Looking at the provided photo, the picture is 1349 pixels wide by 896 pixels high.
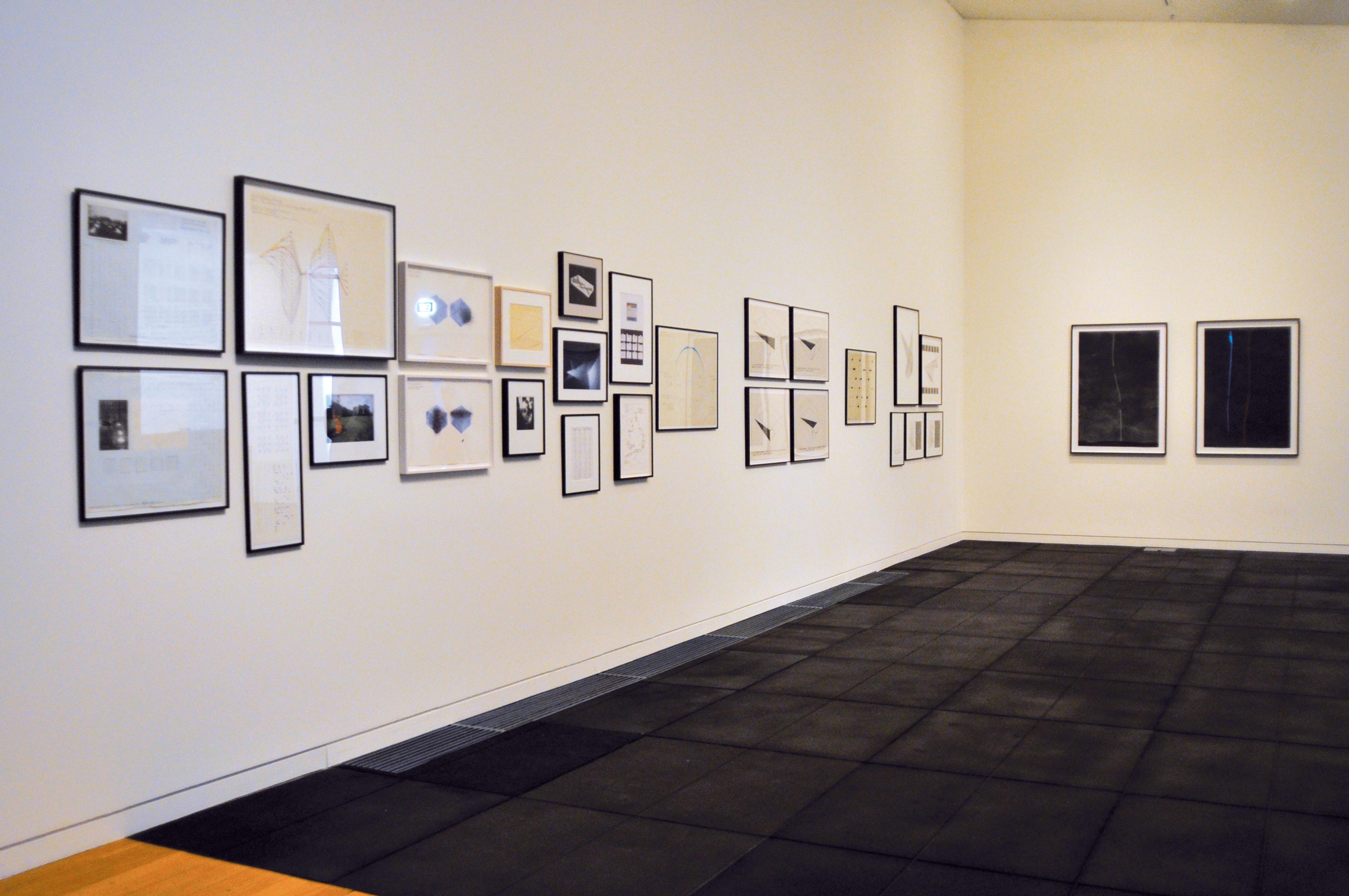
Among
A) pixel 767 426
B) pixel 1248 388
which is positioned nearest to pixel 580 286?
pixel 767 426

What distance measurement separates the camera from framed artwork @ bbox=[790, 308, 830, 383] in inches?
327

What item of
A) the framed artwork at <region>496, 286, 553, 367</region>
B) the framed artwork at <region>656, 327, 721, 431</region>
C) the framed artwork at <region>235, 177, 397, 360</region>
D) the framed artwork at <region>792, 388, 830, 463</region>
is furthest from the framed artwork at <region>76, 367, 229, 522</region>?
the framed artwork at <region>792, 388, 830, 463</region>

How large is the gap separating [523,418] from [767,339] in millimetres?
2810

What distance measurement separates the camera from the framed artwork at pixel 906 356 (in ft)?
33.9

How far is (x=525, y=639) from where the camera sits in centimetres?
556

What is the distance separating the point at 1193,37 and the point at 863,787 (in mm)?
10041

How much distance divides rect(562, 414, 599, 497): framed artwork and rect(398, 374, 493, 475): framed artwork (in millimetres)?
587

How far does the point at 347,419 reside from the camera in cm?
455

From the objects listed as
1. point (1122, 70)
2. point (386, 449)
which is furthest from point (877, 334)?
point (386, 449)

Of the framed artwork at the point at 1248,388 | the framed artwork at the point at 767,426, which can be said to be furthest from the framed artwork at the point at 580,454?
the framed artwork at the point at 1248,388

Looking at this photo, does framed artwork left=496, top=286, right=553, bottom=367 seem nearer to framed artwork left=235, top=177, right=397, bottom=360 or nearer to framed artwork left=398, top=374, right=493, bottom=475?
framed artwork left=398, top=374, right=493, bottom=475

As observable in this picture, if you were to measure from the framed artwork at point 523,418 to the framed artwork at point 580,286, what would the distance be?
45cm

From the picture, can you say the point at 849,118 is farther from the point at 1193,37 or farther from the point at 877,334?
the point at 1193,37

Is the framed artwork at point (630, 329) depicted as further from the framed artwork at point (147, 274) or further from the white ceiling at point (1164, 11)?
the white ceiling at point (1164, 11)
